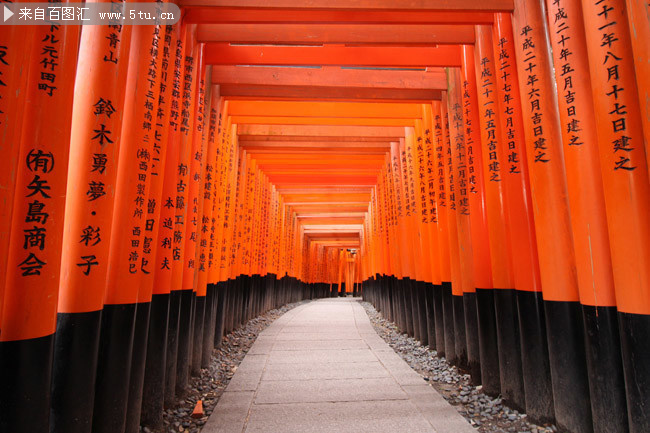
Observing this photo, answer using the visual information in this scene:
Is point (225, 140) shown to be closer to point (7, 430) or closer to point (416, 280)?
point (416, 280)

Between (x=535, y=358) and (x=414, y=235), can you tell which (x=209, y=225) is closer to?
(x=414, y=235)

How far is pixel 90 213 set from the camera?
78.0 inches

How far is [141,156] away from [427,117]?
4.50 meters

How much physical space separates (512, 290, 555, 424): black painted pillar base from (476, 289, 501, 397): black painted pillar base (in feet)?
1.34

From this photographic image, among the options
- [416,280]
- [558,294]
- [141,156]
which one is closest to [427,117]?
[416,280]

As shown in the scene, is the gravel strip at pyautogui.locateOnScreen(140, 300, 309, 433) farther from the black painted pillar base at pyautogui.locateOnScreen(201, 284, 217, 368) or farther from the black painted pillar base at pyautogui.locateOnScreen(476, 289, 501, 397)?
the black painted pillar base at pyautogui.locateOnScreen(476, 289, 501, 397)

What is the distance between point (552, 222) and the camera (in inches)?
105

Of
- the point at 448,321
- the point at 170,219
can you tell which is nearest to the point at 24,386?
the point at 170,219

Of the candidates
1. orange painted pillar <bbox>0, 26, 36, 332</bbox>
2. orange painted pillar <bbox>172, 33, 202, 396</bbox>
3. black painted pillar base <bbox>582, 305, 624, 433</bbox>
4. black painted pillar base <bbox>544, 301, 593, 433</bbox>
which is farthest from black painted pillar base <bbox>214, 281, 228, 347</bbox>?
black painted pillar base <bbox>582, 305, 624, 433</bbox>

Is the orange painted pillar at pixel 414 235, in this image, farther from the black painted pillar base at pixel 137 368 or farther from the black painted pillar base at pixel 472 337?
the black painted pillar base at pixel 137 368

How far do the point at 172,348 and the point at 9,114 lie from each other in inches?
99.6

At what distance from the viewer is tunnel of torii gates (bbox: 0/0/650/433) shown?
1622 millimetres

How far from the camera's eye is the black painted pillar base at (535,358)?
2729mm

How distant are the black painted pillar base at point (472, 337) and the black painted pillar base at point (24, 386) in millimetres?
3721
